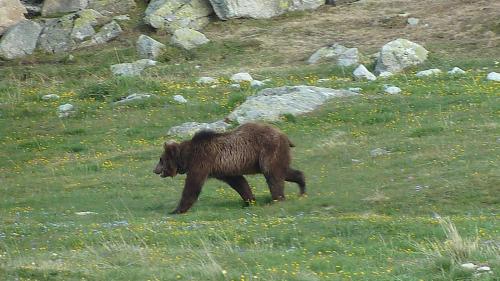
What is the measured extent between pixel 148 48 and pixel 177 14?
4.13 meters

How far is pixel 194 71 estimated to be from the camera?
3553 cm

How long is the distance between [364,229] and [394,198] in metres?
3.58

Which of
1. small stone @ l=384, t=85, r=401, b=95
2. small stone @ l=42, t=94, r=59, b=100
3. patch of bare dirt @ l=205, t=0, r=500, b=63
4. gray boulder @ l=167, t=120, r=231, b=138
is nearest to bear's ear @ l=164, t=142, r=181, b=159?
gray boulder @ l=167, t=120, r=231, b=138

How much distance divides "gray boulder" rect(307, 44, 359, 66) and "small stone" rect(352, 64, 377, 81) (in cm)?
135

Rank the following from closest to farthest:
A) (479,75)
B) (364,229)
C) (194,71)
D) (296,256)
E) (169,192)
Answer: (296,256)
(364,229)
(169,192)
(479,75)
(194,71)

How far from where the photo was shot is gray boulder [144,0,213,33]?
41.5 m

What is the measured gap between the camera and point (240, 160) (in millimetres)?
18219

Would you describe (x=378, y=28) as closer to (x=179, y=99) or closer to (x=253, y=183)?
(x=179, y=99)

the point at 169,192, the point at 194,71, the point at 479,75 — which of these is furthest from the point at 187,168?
the point at 194,71

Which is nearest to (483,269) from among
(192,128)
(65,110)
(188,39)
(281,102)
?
(192,128)

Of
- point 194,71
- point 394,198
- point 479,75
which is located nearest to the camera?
point 394,198

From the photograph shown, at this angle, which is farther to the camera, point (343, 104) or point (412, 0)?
point (412, 0)

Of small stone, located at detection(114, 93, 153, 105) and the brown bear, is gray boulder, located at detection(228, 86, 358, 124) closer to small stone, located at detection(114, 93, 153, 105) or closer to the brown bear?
small stone, located at detection(114, 93, 153, 105)

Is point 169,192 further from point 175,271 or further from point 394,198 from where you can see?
point 175,271
